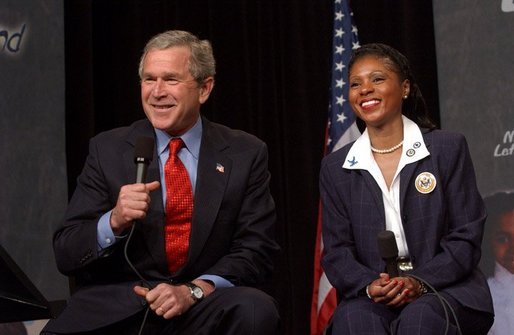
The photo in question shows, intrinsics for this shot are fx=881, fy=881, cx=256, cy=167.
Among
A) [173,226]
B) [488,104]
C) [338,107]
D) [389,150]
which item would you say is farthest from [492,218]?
[173,226]

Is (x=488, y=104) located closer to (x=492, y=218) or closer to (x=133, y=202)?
(x=492, y=218)

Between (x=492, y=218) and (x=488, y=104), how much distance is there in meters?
0.63

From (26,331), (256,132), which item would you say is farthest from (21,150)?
(256,132)

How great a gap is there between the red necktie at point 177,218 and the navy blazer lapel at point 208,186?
4cm

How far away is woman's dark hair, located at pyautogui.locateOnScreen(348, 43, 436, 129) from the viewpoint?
3568 millimetres

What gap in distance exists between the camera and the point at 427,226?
3.32m

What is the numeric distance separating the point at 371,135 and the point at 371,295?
28.7 inches

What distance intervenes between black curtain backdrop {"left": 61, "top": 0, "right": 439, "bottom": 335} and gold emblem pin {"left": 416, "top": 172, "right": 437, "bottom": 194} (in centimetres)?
183

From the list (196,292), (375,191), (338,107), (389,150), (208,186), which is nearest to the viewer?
(196,292)

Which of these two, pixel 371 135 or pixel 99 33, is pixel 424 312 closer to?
pixel 371 135

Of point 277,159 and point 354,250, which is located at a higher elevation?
point 277,159

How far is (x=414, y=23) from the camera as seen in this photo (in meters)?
5.15

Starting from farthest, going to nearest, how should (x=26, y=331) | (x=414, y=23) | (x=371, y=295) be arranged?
(x=414, y=23) → (x=26, y=331) → (x=371, y=295)

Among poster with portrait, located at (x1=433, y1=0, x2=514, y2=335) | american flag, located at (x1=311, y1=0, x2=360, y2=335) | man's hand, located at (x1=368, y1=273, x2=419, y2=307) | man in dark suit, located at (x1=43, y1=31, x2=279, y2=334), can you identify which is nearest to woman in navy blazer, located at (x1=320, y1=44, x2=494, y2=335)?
man's hand, located at (x1=368, y1=273, x2=419, y2=307)
